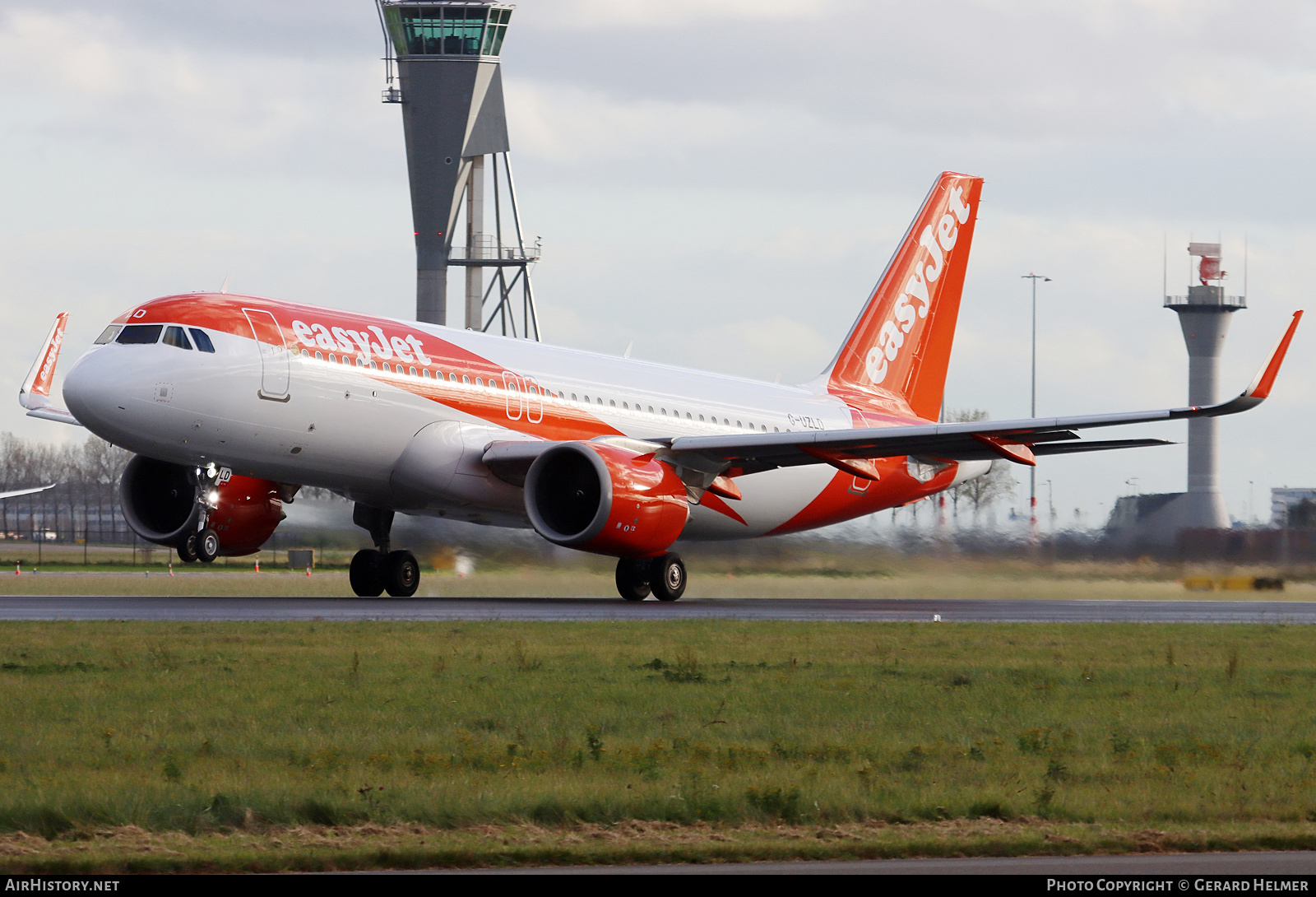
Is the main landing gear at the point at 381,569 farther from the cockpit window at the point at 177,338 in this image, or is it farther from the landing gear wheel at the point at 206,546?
the cockpit window at the point at 177,338

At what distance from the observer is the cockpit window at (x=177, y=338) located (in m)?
24.4

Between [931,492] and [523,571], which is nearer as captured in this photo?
[523,571]

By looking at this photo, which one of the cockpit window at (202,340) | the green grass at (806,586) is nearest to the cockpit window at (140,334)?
the cockpit window at (202,340)

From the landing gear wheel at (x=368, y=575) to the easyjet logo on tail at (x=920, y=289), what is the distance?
40.2 ft

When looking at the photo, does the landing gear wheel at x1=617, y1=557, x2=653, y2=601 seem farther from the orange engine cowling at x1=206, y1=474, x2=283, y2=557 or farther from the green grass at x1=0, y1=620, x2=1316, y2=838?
the green grass at x1=0, y1=620, x2=1316, y2=838

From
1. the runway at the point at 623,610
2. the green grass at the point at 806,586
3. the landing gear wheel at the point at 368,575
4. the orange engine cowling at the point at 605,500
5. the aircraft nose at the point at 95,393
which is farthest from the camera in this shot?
the green grass at the point at 806,586

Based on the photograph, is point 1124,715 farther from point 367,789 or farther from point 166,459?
point 166,459

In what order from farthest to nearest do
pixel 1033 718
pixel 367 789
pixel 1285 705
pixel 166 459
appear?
pixel 166 459 < pixel 1285 705 < pixel 1033 718 < pixel 367 789

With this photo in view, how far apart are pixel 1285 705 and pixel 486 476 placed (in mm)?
15320

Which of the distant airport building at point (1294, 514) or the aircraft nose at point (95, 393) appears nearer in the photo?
the aircraft nose at point (95, 393)

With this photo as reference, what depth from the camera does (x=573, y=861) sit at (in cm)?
816

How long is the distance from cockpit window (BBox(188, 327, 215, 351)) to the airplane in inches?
1.2

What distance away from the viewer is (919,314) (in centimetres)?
3747

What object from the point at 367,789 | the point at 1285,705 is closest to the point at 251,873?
the point at 367,789
